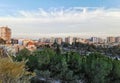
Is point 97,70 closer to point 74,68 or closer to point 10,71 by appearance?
point 74,68

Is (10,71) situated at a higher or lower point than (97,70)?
higher

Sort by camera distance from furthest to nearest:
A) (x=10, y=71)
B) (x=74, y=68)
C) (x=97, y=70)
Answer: (x=74, y=68)
(x=97, y=70)
(x=10, y=71)

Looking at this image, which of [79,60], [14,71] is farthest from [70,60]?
[14,71]

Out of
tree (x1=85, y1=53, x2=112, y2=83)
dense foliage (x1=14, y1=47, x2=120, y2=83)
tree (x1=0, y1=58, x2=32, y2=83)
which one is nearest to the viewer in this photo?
tree (x1=0, y1=58, x2=32, y2=83)

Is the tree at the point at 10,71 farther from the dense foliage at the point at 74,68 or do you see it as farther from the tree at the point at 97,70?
the tree at the point at 97,70

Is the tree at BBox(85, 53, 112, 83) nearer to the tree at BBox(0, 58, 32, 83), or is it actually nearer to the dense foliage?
the dense foliage

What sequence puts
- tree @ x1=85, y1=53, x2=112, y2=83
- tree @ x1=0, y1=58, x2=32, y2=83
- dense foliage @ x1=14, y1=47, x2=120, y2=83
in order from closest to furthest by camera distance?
tree @ x1=0, y1=58, x2=32, y2=83, dense foliage @ x1=14, y1=47, x2=120, y2=83, tree @ x1=85, y1=53, x2=112, y2=83

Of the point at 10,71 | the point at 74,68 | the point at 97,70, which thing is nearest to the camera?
the point at 10,71

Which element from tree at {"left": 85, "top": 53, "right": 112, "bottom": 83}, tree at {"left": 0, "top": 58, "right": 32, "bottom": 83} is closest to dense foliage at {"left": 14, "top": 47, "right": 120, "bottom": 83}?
tree at {"left": 85, "top": 53, "right": 112, "bottom": 83}

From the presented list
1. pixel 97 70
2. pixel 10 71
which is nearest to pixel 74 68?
pixel 97 70

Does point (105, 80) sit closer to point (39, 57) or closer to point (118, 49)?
point (39, 57)

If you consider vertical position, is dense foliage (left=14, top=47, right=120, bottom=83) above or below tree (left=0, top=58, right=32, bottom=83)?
below
